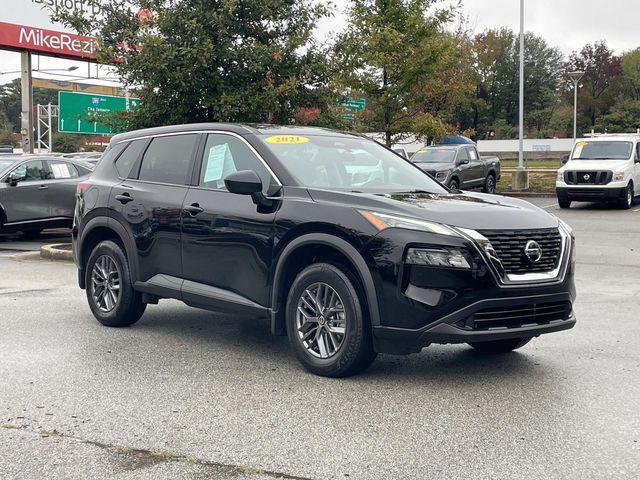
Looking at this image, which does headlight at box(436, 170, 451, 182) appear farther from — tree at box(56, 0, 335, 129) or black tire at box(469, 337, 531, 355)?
black tire at box(469, 337, 531, 355)

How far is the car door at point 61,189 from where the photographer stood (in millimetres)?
16109

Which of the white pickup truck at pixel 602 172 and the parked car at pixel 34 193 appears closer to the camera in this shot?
the parked car at pixel 34 193

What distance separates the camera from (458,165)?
24.5 meters

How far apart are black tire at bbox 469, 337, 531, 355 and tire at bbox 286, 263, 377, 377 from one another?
1.19 metres

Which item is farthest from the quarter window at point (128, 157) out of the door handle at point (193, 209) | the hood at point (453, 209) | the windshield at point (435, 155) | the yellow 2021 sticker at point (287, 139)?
the windshield at point (435, 155)

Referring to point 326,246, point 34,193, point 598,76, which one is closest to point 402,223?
→ point 326,246

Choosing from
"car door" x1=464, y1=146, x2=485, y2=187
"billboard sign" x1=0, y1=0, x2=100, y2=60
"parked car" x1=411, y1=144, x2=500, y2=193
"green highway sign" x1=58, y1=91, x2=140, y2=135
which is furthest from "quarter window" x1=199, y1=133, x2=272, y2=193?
"green highway sign" x1=58, y1=91, x2=140, y2=135

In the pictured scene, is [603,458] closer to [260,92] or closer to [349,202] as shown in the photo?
[349,202]

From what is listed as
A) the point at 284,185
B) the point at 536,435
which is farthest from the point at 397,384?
the point at 284,185

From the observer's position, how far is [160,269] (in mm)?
6859

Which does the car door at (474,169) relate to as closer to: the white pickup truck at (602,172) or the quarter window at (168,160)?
the white pickup truck at (602,172)

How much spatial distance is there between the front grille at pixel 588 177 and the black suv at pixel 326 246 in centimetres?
1643

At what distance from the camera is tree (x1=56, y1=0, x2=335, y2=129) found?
37.8 ft

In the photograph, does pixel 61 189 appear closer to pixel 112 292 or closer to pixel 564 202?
pixel 112 292
